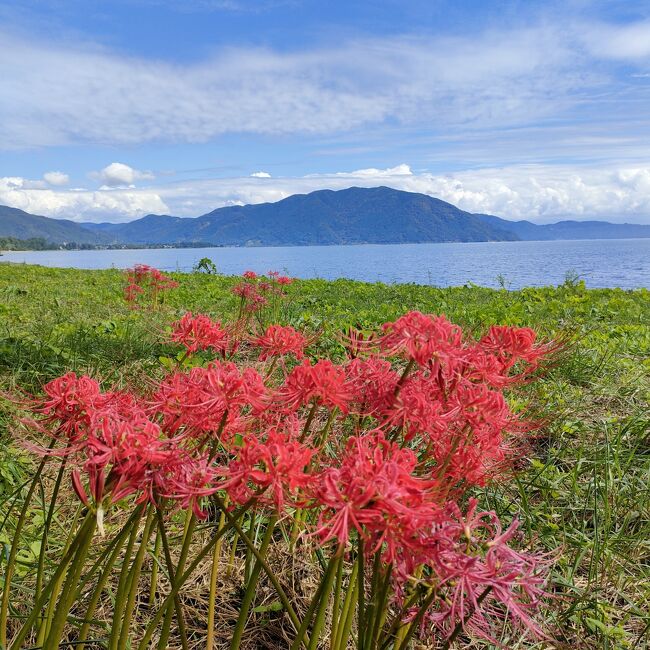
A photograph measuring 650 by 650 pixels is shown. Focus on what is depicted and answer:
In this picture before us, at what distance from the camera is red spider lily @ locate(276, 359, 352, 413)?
1.39 meters

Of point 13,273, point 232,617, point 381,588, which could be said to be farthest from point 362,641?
point 13,273

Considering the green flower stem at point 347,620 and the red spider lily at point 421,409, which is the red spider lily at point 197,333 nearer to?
the red spider lily at point 421,409

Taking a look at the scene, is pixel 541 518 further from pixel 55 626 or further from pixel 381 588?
pixel 55 626

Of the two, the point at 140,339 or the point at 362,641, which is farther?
the point at 140,339

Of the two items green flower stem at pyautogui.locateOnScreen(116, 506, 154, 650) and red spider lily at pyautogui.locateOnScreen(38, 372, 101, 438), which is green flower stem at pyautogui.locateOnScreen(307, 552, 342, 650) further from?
red spider lily at pyautogui.locateOnScreen(38, 372, 101, 438)

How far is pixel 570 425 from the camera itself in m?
4.46

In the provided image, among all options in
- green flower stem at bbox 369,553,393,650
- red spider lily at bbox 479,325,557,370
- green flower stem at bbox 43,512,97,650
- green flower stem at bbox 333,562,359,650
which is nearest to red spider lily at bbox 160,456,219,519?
green flower stem at bbox 43,512,97,650

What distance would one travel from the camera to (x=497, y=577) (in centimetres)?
113

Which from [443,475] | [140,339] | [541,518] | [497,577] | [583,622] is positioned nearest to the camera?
[497,577]

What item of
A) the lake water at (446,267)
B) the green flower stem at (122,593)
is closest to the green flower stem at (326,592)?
the green flower stem at (122,593)

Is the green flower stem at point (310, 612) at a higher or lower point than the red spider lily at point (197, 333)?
lower

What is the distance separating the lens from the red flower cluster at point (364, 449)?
3.40 feet

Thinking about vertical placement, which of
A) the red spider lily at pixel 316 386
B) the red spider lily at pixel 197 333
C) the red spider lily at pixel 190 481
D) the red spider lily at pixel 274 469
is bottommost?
the red spider lily at pixel 190 481

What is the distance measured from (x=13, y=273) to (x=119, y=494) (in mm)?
20114
